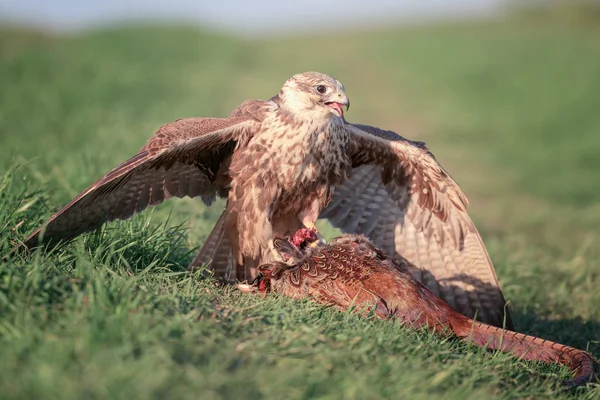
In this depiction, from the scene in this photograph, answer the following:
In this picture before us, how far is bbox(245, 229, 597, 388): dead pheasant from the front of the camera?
382 centimetres

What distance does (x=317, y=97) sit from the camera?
15.1 feet

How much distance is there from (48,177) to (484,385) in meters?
4.35

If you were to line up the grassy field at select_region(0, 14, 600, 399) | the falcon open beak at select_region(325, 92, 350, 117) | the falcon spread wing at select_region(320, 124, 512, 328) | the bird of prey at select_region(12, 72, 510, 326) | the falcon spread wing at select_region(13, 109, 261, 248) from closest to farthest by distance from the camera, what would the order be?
1. the grassy field at select_region(0, 14, 600, 399)
2. the falcon spread wing at select_region(13, 109, 261, 248)
3. the bird of prey at select_region(12, 72, 510, 326)
4. the falcon open beak at select_region(325, 92, 350, 117)
5. the falcon spread wing at select_region(320, 124, 512, 328)

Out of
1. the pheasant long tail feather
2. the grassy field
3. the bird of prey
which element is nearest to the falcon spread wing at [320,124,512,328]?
the bird of prey

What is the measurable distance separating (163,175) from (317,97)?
1.16 m

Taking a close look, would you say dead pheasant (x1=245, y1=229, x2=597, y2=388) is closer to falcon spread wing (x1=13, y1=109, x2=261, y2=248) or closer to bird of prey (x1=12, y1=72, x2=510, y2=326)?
bird of prey (x1=12, y1=72, x2=510, y2=326)

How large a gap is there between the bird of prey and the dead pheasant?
1.49ft

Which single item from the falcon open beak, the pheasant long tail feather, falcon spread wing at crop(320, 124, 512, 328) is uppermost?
the falcon open beak

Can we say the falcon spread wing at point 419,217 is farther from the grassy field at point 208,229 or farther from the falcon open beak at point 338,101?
the grassy field at point 208,229

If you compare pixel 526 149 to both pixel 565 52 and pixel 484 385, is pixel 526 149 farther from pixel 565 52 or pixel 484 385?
pixel 484 385

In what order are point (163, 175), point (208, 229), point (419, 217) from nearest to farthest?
point (163, 175) < point (419, 217) < point (208, 229)

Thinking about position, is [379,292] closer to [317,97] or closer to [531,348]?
[531,348]

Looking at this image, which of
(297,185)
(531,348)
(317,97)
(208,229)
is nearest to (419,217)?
(297,185)

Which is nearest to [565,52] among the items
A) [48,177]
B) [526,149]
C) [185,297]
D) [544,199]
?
[526,149]
